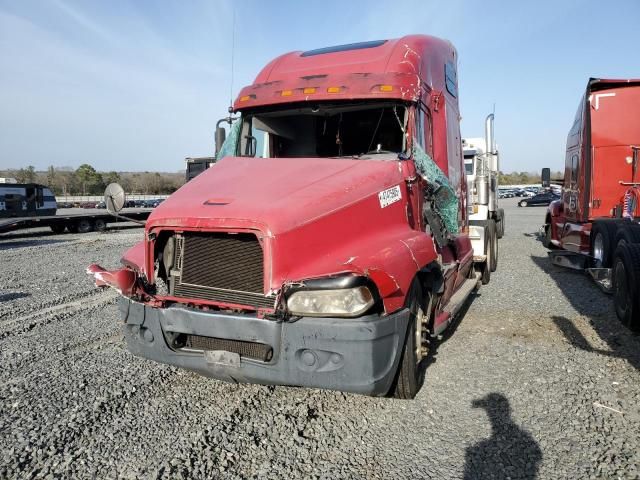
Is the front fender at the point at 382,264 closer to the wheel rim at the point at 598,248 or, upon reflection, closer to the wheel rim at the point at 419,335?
the wheel rim at the point at 419,335

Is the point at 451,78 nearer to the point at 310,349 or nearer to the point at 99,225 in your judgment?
the point at 310,349

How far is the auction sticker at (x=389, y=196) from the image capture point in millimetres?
3682

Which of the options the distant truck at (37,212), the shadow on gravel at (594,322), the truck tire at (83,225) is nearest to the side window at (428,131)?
the shadow on gravel at (594,322)

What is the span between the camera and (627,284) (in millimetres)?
5543

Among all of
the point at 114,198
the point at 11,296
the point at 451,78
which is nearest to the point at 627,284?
the point at 451,78

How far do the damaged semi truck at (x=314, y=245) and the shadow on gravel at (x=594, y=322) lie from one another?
171 centimetres

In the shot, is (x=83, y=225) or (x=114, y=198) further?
(x=83, y=225)

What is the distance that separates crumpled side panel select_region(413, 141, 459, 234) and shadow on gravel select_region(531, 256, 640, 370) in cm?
192

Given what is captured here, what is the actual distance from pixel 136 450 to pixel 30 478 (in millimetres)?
591

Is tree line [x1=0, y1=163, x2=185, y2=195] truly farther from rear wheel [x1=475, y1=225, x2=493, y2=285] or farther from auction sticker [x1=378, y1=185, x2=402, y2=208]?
auction sticker [x1=378, y1=185, x2=402, y2=208]

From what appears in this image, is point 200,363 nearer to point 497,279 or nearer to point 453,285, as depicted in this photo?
point 453,285

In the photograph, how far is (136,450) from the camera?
9.91 ft

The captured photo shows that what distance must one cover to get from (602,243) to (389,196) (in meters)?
5.07

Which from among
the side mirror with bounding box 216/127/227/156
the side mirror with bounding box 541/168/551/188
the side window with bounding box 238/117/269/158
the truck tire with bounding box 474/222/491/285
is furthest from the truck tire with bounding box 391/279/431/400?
the side mirror with bounding box 541/168/551/188
